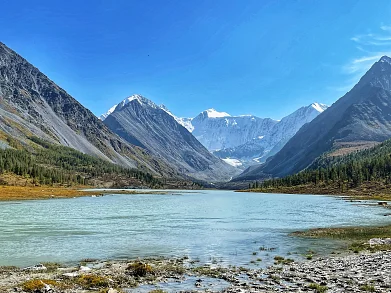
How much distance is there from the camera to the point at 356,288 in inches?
1060

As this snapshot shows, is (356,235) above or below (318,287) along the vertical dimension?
below

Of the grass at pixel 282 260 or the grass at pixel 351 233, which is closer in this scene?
the grass at pixel 282 260

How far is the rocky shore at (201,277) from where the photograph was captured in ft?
90.0

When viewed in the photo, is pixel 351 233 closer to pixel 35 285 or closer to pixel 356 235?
pixel 356 235

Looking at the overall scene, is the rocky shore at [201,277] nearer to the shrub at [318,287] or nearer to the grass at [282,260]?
the shrub at [318,287]

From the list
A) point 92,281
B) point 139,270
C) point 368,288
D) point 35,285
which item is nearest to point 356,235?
point 368,288

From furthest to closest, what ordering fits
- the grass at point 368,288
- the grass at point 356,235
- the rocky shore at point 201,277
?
the grass at point 356,235, the rocky shore at point 201,277, the grass at point 368,288

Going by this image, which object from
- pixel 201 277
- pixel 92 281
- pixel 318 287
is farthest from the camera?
pixel 201 277

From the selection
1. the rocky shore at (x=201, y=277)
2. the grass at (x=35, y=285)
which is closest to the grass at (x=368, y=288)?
the rocky shore at (x=201, y=277)

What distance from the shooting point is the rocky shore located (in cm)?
2742

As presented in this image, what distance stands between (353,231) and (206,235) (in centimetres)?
2588

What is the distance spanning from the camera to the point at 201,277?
106 ft

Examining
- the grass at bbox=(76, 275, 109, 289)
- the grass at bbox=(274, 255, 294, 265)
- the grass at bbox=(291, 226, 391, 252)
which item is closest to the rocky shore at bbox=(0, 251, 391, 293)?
the grass at bbox=(76, 275, 109, 289)

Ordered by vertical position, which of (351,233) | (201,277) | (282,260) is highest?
(201,277)
